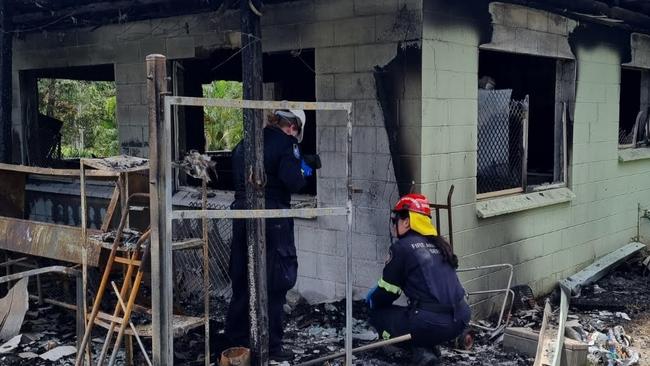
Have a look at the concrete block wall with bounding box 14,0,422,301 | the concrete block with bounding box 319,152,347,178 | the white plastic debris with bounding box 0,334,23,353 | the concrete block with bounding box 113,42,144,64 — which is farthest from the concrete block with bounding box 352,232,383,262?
the concrete block with bounding box 113,42,144,64

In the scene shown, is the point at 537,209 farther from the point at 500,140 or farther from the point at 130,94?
the point at 130,94

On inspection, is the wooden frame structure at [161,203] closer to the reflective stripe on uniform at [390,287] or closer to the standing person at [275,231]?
the standing person at [275,231]

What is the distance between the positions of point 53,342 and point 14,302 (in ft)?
1.73

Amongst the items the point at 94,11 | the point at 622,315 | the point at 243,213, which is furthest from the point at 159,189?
the point at 622,315

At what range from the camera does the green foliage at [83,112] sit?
18.6 meters

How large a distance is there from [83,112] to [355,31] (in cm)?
1587

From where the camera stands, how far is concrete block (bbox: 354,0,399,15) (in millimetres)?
5551

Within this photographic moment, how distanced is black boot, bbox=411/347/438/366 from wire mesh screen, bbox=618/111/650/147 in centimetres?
559

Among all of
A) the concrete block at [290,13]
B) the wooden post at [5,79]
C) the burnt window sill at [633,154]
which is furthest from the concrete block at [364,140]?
the burnt window sill at [633,154]

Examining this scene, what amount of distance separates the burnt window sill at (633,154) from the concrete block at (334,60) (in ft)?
15.0

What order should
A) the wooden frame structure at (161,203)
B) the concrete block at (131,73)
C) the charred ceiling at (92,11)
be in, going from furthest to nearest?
the concrete block at (131,73) < the charred ceiling at (92,11) < the wooden frame structure at (161,203)

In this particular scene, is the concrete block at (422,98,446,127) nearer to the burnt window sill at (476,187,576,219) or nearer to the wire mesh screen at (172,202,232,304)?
the burnt window sill at (476,187,576,219)

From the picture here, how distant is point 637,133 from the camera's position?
372 inches

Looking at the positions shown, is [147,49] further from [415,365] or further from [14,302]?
[415,365]
